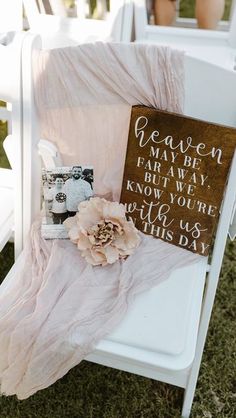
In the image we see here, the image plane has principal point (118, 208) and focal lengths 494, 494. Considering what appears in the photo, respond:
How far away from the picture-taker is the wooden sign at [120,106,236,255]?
1.18 meters

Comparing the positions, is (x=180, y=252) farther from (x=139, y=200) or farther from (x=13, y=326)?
(x=13, y=326)

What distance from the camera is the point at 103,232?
1230mm

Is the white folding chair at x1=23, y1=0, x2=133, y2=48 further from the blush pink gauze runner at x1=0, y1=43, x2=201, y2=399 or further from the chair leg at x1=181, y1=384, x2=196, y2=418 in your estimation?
the chair leg at x1=181, y1=384, x2=196, y2=418

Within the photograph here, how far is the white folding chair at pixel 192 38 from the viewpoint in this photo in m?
2.14

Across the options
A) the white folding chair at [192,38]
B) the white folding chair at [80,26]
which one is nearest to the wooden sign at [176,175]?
the white folding chair at [80,26]

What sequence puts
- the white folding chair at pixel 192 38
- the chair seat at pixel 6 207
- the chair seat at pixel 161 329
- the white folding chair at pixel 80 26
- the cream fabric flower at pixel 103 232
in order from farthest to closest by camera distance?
1. the white folding chair at pixel 192 38
2. the white folding chair at pixel 80 26
3. the chair seat at pixel 6 207
4. the cream fabric flower at pixel 103 232
5. the chair seat at pixel 161 329

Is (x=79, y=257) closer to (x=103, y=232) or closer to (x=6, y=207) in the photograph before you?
(x=103, y=232)

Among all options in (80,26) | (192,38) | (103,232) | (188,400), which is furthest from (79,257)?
(192,38)

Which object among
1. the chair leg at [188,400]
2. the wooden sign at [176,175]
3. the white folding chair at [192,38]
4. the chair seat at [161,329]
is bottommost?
the chair leg at [188,400]

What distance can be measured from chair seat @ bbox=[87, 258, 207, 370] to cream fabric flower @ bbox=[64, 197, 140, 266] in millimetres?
130

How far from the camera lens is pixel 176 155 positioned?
1230 millimetres

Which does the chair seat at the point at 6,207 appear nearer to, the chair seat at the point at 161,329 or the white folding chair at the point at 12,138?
the white folding chair at the point at 12,138

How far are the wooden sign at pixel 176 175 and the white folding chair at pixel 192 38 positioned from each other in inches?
41.0

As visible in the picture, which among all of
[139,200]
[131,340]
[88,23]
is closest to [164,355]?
[131,340]
